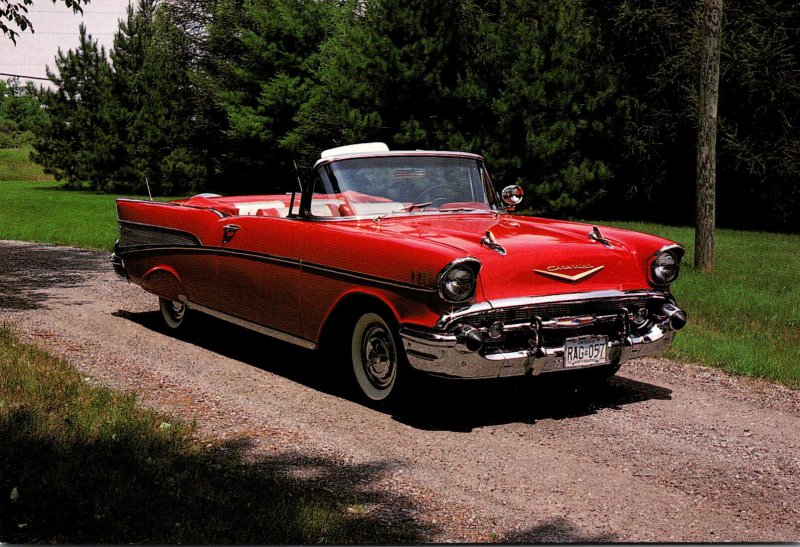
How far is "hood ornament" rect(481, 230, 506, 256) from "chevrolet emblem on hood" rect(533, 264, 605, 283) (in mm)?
206

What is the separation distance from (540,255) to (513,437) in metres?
0.94

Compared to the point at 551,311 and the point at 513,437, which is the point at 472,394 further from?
the point at 551,311

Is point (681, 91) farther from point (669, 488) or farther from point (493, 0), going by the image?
point (669, 488)

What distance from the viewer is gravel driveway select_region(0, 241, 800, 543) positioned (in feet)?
11.9

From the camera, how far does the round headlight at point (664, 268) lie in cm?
531

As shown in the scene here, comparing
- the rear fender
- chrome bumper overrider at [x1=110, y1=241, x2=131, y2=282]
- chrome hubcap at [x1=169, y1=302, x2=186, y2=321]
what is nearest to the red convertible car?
the rear fender

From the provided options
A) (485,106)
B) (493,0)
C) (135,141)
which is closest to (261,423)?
(485,106)

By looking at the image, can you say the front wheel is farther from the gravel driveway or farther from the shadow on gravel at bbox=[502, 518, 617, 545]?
the shadow on gravel at bbox=[502, 518, 617, 545]

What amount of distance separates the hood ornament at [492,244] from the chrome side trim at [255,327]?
48.9 inches

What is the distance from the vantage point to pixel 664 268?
5340mm

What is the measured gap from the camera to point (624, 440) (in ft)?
15.3

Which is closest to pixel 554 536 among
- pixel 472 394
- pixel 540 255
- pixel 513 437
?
pixel 513 437

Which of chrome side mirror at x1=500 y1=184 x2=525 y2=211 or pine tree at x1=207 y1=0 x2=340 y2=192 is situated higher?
pine tree at x1=207 y1=0 x2=340 y2=192

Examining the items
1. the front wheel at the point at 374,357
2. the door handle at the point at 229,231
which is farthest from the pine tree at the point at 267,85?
the front wheel at the point at 374,357
